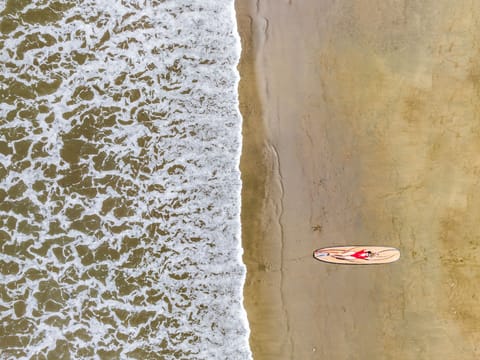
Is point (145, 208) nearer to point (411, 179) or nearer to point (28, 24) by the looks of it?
point (28, 24)

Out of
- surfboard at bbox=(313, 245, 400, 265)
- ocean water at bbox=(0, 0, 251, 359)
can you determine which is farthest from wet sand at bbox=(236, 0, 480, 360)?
ocean water at bbox=(0, 0, 251, 359)

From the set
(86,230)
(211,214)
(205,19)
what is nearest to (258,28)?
(205,19)

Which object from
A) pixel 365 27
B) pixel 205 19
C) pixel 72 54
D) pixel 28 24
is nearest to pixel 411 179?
pixel 365 27

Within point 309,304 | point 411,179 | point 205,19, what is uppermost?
point 205,19

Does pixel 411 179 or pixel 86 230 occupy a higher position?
pixel 411 179

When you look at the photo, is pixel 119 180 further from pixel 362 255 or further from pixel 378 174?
pixel 378 174

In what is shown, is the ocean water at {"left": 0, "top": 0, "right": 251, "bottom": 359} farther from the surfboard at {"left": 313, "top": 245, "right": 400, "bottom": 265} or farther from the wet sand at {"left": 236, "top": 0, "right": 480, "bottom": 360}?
the surfboard at {"left": 313, "top": 245, "right": 400, "bottom": 265}

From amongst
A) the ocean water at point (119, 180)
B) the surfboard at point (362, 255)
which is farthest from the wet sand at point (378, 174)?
the ocean water at point (119, 180)
